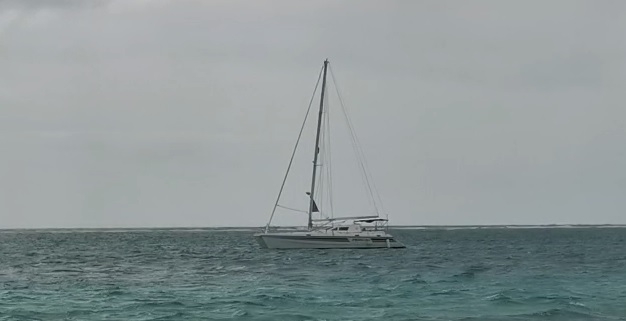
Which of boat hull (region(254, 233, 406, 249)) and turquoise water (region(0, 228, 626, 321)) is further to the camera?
boat hull (region(254, 233, 406, 249))

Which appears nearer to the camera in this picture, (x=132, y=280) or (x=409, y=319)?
(x=409, y=319)

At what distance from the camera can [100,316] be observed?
118 feet

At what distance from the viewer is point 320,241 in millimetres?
87062

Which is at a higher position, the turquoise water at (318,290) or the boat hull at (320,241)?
the boat hull at (320,241)

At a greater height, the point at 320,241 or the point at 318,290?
the point at 320,241

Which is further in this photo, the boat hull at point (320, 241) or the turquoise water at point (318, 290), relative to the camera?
the boat hull at point (320, 241)

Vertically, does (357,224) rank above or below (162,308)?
above

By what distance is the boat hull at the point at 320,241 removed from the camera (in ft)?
285

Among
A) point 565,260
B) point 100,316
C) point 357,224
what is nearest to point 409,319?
point 100,316

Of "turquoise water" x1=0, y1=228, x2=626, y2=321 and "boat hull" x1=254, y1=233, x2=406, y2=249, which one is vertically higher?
"boat hull" x1=254, y1=233, x2=406, y2=249

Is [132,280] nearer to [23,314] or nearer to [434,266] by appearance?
[23,314]

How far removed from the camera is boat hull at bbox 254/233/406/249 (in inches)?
3423

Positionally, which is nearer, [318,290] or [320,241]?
[318,290]

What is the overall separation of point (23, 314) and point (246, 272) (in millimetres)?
25148
